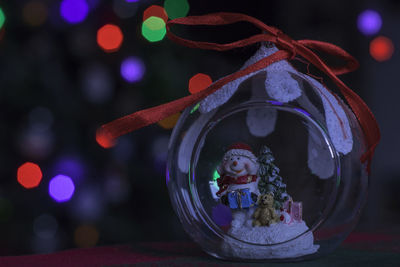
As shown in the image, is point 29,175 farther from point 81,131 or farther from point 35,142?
point 81,131

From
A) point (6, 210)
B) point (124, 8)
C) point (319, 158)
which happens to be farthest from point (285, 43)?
point (6, 210)

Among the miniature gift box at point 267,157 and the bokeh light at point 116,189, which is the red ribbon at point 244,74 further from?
the bokeh light at point 116,189

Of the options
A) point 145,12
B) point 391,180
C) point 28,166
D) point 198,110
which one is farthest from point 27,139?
point 391,180

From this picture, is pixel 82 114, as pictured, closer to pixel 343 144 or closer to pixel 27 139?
pixel 27 139

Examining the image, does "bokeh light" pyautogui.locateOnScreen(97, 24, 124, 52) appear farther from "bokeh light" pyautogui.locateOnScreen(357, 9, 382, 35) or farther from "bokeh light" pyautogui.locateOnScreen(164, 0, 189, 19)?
"bokeh light" pyautogui.locateOnScreen(357, 9, 382, 35)

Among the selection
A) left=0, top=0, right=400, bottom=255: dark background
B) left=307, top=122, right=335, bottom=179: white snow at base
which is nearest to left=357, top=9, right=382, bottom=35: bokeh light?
left=0, top=0, right=400, bottom=255: dark background

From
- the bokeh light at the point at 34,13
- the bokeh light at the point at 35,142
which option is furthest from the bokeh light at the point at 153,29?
the bokeh light at the point at 35,142

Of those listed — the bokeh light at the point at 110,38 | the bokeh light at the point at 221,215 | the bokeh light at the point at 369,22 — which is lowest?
the bokeh light at the point at 221,215
